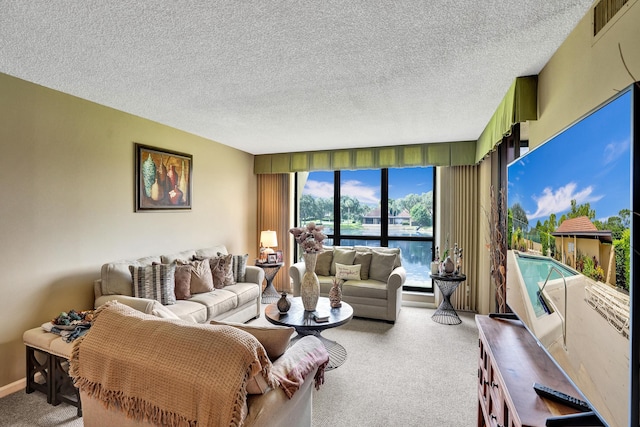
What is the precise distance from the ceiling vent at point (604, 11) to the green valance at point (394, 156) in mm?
1166

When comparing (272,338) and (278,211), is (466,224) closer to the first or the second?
(278,211)

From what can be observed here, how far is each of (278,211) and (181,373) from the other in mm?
4657

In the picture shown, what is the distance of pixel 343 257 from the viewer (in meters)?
5.02

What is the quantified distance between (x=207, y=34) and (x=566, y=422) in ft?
8.06

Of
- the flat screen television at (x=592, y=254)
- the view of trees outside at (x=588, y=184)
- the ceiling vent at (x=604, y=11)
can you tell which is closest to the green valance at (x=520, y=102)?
the ceiling vent at (x=604, y=11)

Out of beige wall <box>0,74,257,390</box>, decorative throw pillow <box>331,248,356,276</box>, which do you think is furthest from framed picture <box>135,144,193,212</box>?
decorative throw pillow <box>331,248,356,276</box>

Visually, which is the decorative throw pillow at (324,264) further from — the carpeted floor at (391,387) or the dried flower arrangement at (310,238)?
the dried flower arrangement at (310,238)

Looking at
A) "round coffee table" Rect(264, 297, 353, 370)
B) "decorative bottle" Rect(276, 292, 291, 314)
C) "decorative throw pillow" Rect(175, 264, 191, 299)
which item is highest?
"decorative throw pillow" Rect(175, 264, 191, 299)

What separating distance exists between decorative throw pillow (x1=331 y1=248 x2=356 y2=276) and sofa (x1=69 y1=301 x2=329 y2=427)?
328cm

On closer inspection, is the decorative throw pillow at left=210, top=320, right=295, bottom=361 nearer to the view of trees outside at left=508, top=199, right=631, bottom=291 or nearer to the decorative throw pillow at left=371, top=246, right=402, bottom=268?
the view of trees outside at left=508, top=199, right=631, bottom=291

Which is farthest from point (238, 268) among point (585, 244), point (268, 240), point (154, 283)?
point (585, 244)

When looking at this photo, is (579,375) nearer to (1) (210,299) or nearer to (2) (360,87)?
(2) (360,87)

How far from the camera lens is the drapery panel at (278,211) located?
5.90 meters

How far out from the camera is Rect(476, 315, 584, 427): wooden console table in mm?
1152
